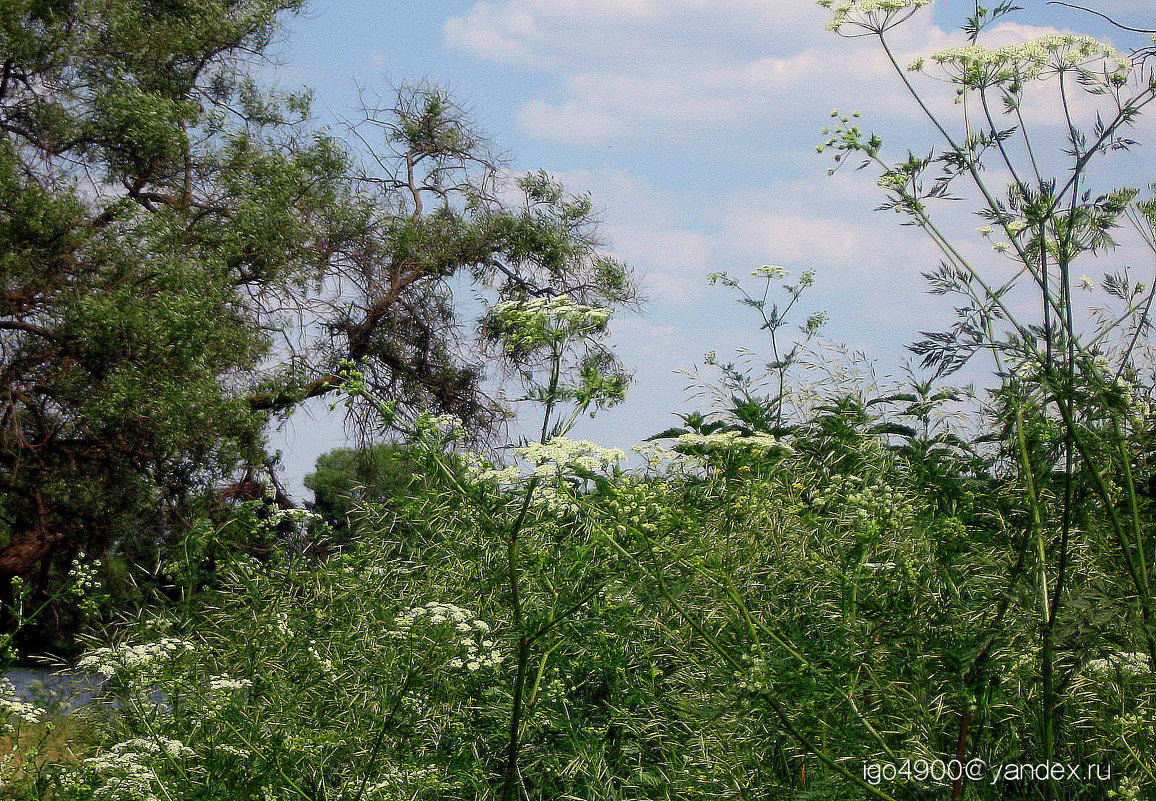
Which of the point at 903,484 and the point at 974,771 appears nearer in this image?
the point at 974,771

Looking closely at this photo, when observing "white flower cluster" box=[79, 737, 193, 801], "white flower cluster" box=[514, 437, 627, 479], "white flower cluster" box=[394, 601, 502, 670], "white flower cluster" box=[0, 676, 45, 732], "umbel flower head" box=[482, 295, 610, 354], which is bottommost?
"white flower cluster" box=[79, 737, 193, 801]

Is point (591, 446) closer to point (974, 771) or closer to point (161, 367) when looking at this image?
point (974, 771)

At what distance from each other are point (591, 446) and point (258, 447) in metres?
6.77

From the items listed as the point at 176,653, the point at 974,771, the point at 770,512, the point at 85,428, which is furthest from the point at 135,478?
the point at 974,771

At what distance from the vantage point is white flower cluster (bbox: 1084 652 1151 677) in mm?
2426

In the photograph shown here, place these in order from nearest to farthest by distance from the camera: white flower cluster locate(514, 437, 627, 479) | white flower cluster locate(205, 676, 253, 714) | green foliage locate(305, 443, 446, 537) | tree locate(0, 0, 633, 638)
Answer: white flower cluster locate(514, 437, 627, 479) → white flower cluster locate(205, 676, 253, 714) → tree locate(0, 0, 633, 638) → green foliage locate(305, 443, 446, 537)

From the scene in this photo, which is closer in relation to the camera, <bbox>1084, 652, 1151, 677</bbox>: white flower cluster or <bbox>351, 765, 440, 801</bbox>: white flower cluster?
<bbox>1084, 652, 1151, 677</bbox>: white flower cluster

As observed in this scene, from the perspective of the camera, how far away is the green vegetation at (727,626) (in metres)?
2.34

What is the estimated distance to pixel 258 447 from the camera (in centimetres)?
847

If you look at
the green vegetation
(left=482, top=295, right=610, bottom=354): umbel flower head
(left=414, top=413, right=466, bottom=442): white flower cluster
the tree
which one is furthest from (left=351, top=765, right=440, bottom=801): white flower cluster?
the tree

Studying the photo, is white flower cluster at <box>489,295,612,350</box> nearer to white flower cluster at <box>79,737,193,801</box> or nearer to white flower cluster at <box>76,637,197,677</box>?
white flower cluster at <box>76,637,197,677</box>

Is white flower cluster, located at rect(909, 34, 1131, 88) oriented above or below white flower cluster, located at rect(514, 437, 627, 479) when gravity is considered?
above

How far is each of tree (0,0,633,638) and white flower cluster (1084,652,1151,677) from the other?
20.9ft

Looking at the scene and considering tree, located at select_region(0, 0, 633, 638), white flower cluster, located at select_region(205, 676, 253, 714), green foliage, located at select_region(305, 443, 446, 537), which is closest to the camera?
white flower cluster, located at select_region(205, 676, 253, 714)
